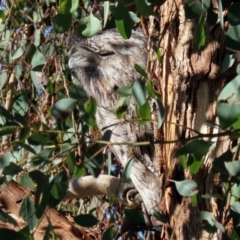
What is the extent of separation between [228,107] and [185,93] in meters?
0.52

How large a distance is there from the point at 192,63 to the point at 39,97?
1.21m

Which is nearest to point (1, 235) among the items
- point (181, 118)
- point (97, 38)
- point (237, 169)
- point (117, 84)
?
point (237, 169)

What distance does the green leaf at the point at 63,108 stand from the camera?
3.17 ft

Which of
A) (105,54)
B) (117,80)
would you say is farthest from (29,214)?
(105,54)

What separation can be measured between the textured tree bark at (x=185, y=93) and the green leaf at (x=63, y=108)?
362mm

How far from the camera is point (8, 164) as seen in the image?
1027 mm

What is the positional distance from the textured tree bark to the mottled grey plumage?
305 mm

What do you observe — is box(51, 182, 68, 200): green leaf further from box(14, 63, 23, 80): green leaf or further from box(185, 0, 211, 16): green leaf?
box(14, 63, 23, 80): green leaf

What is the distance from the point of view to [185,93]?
1332 mm

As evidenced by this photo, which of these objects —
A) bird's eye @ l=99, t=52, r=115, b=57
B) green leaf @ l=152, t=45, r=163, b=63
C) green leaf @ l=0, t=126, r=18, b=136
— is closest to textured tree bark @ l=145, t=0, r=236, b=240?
green leaf @ l=152, t=45, r=163, b=63

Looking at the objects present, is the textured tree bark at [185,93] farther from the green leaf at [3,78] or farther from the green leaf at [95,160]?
the green leaf at [3,78]

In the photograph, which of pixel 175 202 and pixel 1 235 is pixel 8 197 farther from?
pixel 1 235

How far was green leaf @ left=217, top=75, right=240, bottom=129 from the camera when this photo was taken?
2.66ft

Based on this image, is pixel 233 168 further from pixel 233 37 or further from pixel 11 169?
pixel 11 169
